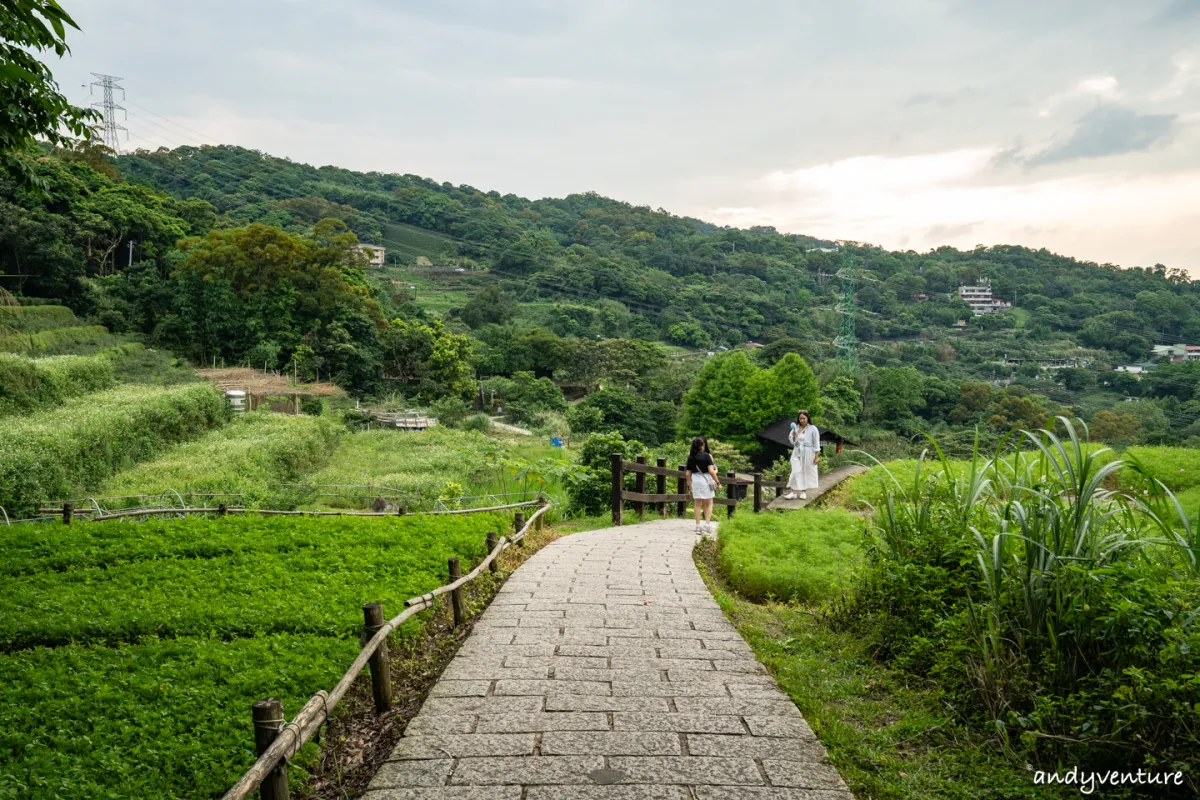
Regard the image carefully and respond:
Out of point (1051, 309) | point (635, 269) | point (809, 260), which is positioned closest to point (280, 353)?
point (635, 269)

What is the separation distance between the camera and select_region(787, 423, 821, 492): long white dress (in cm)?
1198

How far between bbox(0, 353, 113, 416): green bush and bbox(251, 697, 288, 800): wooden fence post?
70.8 feet

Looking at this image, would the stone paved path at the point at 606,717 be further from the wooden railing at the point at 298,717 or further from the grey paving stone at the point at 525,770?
the wooden railing at the point at 298,717

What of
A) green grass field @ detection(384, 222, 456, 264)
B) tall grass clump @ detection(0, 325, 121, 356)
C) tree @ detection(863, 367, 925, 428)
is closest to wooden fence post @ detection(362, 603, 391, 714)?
tall grass clump @ detection(0, 325, 121, 356)

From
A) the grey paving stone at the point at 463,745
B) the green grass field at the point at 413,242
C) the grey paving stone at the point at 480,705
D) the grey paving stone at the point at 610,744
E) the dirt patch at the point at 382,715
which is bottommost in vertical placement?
the dirt patch at the point at 382,715

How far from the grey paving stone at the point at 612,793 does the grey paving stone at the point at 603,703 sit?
2.73 ft

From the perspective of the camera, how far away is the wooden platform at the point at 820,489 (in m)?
12.2

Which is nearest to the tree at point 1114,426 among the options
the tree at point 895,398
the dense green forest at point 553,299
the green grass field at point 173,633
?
the dense green forest at point 553,299

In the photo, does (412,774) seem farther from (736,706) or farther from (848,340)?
(848,340)

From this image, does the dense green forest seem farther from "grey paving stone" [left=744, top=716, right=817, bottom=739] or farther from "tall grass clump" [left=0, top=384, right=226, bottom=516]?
"grey paving stone" [left=744, top=716, right=817, bottom=739]

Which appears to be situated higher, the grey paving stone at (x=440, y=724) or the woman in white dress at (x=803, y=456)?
the woman in white dress at (x=803, y=456)

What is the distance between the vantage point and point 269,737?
3061 mm

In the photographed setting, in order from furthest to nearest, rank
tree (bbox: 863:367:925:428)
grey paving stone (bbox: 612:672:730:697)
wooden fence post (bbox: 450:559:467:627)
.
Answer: tree (bbox: 863:367:925:428) → wooden fence post (bbox: 450:559:467:627) → grey paving stone (bbox: 612:672:730:697)
